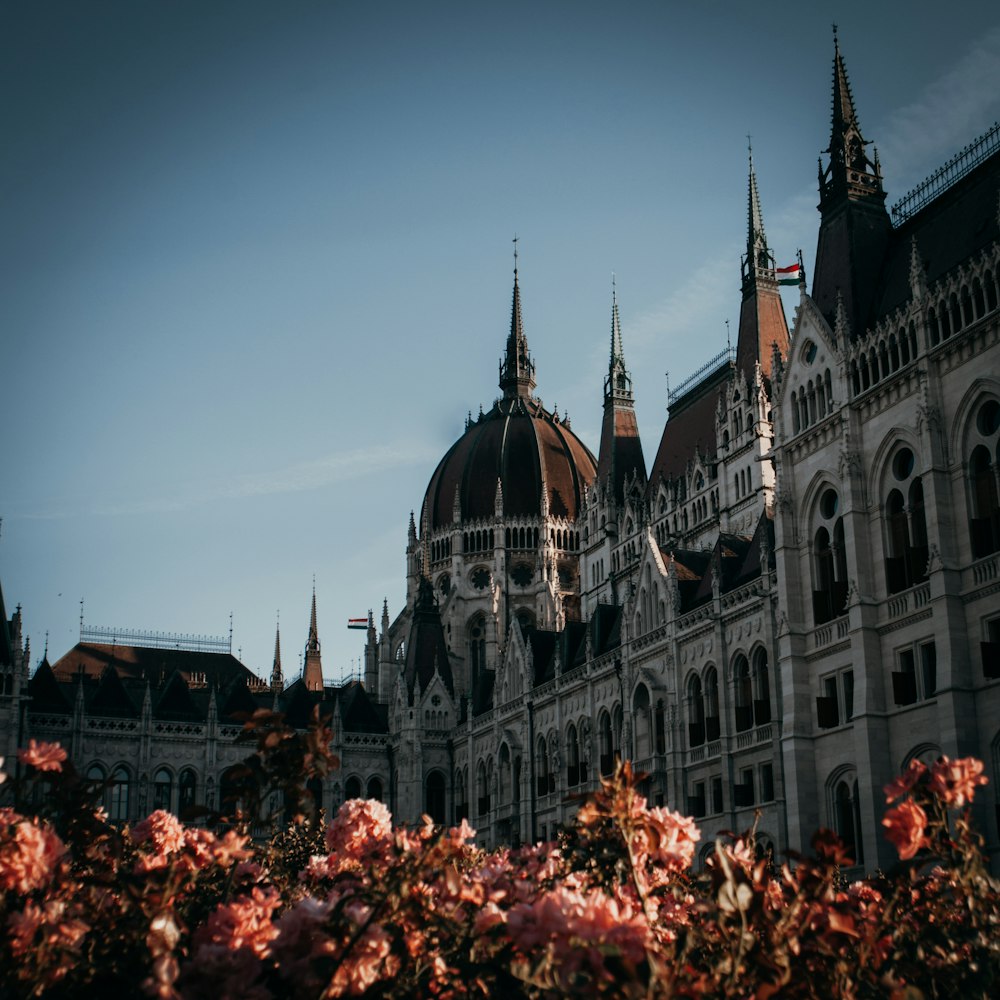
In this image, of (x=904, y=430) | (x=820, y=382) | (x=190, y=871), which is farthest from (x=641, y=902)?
(x=820, y=382)

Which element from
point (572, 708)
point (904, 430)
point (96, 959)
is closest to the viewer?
point (96, 959)

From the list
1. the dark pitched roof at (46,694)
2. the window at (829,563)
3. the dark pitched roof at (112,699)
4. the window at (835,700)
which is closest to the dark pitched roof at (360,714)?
the dark pitched roof at (112,699)

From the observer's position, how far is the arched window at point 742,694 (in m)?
50.7

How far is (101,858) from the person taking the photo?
58.0 ft

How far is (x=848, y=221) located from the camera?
156ft

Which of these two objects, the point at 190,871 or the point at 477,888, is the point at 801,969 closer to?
the point at 477,888

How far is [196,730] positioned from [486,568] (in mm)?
29721

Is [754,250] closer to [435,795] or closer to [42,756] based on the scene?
[435,795]

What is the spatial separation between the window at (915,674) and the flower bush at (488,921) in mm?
23179

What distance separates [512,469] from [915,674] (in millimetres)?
66336

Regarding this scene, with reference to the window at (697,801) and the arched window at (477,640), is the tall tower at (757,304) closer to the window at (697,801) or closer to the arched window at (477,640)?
the window at (697,801)

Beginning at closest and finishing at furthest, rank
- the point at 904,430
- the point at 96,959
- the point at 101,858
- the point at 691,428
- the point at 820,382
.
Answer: the point at 96,959 < the point at 101,858 < the point at 904,430 < the point at 820,382 < the point at 691,428

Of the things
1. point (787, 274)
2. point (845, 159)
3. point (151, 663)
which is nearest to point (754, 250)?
point (787, 274)

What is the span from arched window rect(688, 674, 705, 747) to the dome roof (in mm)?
48201
